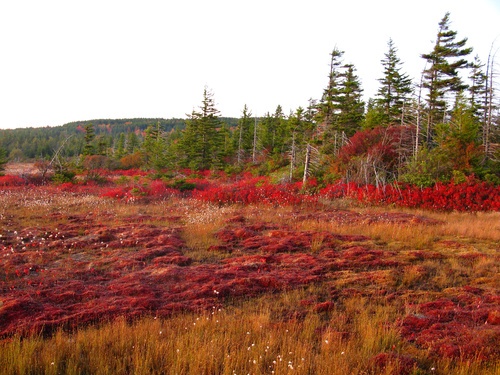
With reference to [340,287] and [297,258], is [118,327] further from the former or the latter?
[297,258]

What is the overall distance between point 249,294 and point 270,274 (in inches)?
46.4

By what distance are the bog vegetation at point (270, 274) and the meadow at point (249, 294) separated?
0.12 feet

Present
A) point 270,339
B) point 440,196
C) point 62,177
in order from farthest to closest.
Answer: point 62,177
point 440,196
point 270,339

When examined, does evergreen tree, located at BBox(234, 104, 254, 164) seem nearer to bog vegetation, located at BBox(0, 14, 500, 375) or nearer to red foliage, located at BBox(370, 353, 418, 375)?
bog vegetation, located at BBox(0, 14, 500, 375)

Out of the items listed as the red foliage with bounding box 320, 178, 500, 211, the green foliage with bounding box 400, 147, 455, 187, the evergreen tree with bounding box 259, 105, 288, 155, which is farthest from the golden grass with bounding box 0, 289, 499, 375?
the evergreen tree with bounding box 259, 105, 288, 155

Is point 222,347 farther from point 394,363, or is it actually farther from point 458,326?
point 458,326

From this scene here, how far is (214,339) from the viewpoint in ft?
14.7

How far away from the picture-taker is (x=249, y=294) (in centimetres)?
659

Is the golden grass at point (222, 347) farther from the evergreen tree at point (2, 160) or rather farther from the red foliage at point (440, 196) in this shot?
the evergreen tree at point (2, 160)

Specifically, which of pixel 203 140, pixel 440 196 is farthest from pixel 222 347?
pixel 203 140

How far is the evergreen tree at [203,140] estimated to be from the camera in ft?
138

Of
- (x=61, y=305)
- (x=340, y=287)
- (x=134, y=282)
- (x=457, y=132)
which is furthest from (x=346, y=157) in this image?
(x=61, y=305)

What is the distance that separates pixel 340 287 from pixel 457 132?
1718 centimetres

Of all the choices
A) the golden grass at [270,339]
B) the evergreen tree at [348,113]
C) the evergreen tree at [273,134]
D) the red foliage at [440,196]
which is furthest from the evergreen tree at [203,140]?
the golden grass at [270,339]
